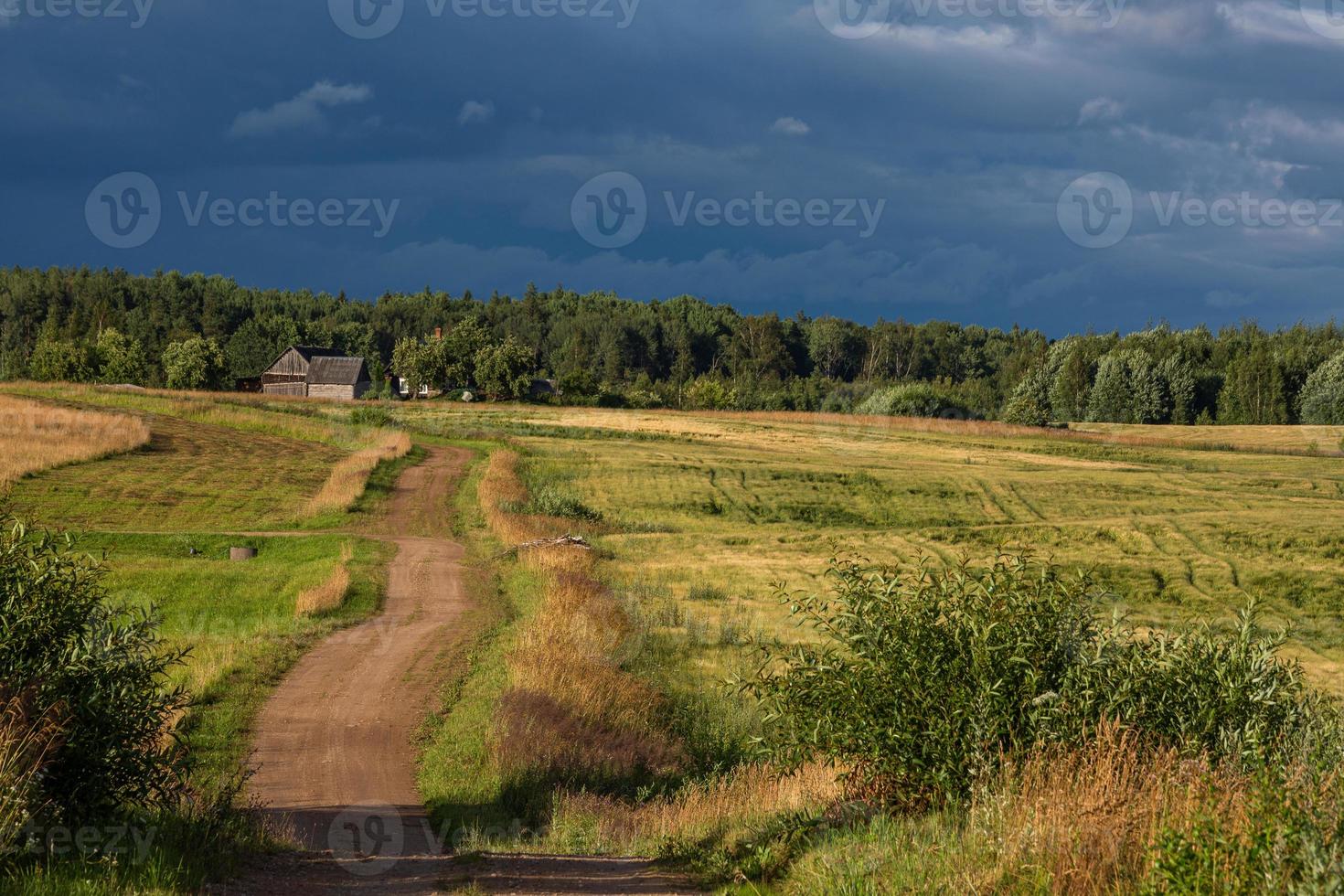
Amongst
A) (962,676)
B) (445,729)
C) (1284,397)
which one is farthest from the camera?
(1284,397)

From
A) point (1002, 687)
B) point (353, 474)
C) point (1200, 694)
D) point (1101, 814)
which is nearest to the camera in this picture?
point (1101, 814)

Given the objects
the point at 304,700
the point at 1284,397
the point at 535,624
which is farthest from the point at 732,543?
the point at 1284,397

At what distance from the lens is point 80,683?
9.55 m

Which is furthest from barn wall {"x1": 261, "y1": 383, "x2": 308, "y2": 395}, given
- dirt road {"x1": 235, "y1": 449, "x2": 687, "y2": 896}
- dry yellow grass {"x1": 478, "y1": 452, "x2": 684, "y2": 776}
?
dry yellow grass {"x1": 478, "y1": 452, "x2": 684, "y2": 776}

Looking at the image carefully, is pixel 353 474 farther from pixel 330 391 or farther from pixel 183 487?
pixel 330 391

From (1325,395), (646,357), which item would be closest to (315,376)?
(646,357)

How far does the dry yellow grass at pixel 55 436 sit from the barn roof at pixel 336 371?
67.0 metres

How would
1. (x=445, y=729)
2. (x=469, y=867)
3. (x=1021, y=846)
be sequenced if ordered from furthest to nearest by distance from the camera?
(x=445, y=729), (x=469, y=867), (x=1021, y=846)

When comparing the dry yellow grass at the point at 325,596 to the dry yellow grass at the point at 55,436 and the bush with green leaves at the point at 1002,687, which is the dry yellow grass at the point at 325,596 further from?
the dry yellow grass at the point at 55,436

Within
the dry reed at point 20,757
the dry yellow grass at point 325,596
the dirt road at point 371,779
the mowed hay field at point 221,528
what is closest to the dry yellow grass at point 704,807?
the dirt road at point 371,779

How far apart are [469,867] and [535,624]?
1160 centimetres

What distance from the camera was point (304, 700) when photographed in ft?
55.1

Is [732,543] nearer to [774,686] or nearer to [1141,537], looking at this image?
[1141,537]

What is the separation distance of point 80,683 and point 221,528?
28504 millimetres
